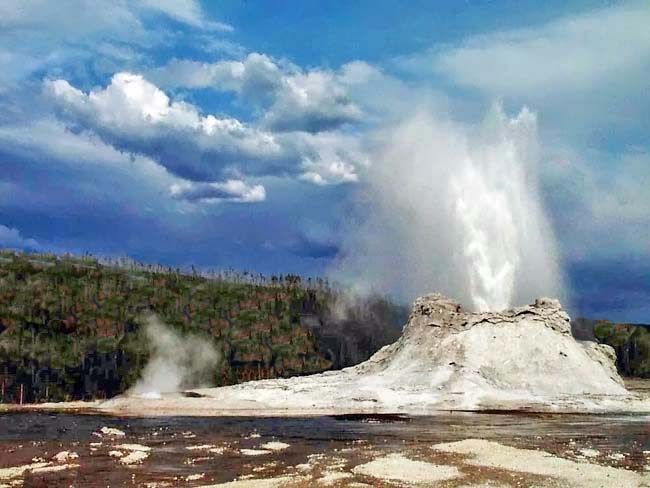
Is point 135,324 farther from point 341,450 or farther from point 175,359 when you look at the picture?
point 341,450

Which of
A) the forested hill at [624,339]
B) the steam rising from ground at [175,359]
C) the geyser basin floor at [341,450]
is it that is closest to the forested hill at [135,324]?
the steam rising from ground at [175,359]

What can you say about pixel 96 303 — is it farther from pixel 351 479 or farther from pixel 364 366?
pixel 351 479

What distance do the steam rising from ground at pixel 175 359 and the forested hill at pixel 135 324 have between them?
1.63 metres

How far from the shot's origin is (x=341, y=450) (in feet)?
138

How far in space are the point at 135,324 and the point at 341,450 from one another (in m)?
96.7

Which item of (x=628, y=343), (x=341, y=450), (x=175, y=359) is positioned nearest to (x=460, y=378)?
(x=341, y=450)

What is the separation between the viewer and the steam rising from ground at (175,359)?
118000 mm

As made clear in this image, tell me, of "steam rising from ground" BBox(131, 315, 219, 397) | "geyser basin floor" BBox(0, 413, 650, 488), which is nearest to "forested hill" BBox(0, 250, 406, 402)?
"steam rising from ground" BBox(131, 315, 219, 397)

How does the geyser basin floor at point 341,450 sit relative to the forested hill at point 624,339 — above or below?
below

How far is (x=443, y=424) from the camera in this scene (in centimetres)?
5494

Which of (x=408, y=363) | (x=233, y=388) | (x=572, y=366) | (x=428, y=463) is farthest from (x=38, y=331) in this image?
(x=428, y=463)

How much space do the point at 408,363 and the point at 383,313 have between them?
223 ft

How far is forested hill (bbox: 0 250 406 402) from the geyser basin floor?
196 ft

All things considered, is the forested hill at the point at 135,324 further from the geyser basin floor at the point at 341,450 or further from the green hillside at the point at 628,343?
the geyser basin floor at the point at 341,450
